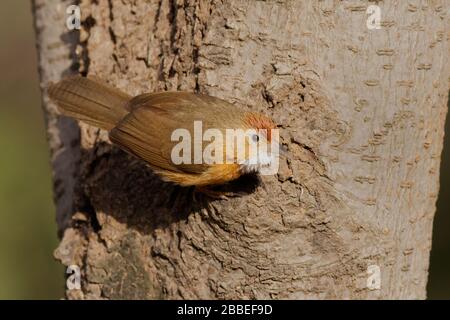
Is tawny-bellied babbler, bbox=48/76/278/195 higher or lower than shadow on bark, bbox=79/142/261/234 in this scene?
higher

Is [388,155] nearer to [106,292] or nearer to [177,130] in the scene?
[177,130]

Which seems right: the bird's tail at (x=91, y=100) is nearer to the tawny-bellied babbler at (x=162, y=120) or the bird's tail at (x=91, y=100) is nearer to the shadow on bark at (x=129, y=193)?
the tawny-bellied babbler at (x=162, y=120)

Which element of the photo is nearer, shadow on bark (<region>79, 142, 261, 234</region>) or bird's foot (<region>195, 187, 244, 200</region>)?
bird's foot (<region>195, 187, 244, 200</region>)

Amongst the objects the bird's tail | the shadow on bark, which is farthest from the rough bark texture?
the bird's tail

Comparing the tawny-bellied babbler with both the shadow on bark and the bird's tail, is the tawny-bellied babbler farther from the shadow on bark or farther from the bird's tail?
the shadow on bark

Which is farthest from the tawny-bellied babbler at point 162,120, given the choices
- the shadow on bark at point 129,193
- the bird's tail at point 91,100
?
the shadow on bark at point 129,193

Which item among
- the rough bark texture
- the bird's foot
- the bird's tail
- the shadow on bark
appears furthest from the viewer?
the bird's tail
